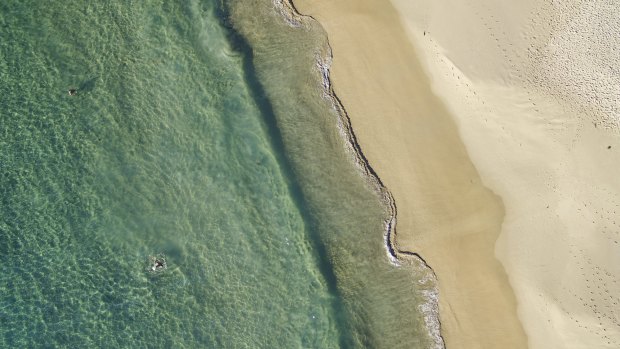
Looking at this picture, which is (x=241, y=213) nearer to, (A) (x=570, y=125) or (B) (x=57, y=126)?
(B) (x=57, y=126)

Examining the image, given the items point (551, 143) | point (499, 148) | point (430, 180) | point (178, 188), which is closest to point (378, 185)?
point (430, 180)

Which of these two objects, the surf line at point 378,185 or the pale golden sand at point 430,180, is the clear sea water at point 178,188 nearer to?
the surf line at point 378,185

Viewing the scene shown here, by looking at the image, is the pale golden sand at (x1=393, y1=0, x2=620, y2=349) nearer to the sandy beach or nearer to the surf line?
the sandy beach

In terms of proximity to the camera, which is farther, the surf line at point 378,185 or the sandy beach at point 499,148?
the surf line at point 378,185

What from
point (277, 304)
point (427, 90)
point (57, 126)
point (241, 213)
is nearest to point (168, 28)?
point (57, 126)

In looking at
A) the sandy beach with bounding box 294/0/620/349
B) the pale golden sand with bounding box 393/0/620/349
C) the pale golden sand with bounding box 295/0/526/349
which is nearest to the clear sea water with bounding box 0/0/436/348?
the pale golden sand with bounding box 295/0/526/349

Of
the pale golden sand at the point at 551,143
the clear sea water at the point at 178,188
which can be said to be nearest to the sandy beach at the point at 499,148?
the pale golden sand at the point at 551,143
